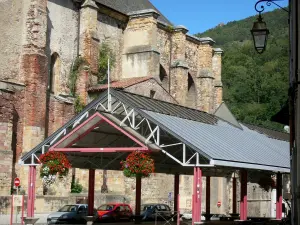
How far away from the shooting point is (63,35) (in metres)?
39.1

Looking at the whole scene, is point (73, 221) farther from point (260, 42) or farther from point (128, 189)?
point (260, 42)

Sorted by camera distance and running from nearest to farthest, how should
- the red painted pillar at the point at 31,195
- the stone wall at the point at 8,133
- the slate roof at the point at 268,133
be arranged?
the red painted pillar at the point at 31,195 < the slate roof at the point at 268,133 < the stone wall at the point at 8,133

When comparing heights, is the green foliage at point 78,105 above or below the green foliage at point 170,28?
below

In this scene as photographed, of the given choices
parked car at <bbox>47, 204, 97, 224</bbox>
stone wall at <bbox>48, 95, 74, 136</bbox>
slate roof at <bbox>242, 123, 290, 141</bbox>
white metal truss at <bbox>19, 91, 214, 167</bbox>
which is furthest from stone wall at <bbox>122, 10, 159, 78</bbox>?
white metal truss at <bbox>19, 91, 214, 167</bbox>

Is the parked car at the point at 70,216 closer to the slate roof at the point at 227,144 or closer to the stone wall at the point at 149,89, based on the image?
the slate roof at the point at 227,144

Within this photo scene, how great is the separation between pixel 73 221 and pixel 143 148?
30.8 ft

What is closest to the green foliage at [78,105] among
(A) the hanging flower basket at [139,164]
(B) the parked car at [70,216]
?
(B) the parked car at [70,216]

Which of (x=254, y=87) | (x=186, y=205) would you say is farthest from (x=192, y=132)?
(x=254, y=87)

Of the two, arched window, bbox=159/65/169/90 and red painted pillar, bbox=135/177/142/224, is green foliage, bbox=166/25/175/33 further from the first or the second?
red painted pillar, bbox=135/177/142/224

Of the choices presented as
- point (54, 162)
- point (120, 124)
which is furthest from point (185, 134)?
point (54, 162)

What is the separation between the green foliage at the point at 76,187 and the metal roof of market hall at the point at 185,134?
12.0 meters

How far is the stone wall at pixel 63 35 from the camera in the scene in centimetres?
3812

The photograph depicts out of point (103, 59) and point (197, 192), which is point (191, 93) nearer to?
point (103, 59)

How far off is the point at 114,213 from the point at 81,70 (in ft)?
41.2
